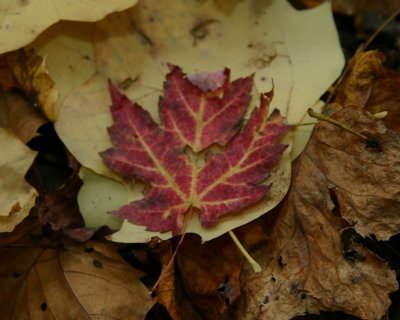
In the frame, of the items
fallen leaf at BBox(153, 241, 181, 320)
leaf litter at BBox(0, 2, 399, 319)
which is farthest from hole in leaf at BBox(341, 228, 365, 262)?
fallen leaf at BBox(153, 241, 181, 320)

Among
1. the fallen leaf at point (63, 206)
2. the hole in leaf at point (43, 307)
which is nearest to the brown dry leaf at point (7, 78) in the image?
the fallen leaf at point (63, 206)

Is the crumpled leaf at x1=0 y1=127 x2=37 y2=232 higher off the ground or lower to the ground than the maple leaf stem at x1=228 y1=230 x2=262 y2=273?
higher

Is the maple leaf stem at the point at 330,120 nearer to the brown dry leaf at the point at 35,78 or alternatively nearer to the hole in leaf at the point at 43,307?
the brown dry leaf at the point at 35,78

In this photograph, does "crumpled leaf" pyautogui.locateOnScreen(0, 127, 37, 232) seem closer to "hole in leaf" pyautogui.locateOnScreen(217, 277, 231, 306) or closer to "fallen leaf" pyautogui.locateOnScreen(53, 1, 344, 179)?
"fallen leaf" pyautogui.locateOnScreen(53, 1, 344, 179)

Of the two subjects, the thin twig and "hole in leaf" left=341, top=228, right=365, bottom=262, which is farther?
the thin twig

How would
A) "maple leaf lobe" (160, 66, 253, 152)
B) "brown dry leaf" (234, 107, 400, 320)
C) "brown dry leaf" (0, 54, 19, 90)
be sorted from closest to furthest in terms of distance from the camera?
1. "brown dry leaf" (234, 107, 400, 320)
2. "maple leaf lobe" (160, 66, 253, 152)
3. "brown dry leaf" (0, 54, 19, 90)

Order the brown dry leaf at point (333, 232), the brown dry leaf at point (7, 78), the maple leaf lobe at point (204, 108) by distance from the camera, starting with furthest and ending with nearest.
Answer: the brown dry leaf at point (7, 78), the maple leaf lobe at point (204, 108), the brown dry leaf at point (333, 232)
